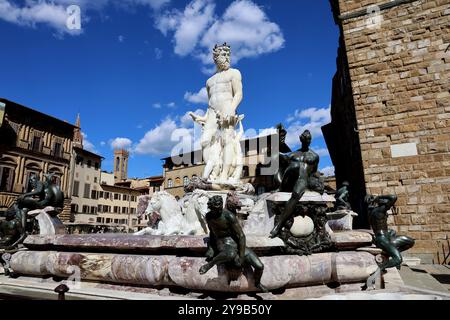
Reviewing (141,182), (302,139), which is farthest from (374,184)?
(141,182)

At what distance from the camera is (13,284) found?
4055 mm

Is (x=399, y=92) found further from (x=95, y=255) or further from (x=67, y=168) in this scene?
(x=67, y=168)

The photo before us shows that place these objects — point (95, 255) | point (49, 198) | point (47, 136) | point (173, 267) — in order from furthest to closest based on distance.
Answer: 1. point (47, 136)
2. point (49, 198)
3. point (95, 255)
4. point (173, 267)

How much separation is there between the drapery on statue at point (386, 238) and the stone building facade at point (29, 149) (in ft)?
95.0

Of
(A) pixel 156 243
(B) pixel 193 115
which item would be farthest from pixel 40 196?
(A) pixel 156 243

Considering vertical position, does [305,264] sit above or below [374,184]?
below

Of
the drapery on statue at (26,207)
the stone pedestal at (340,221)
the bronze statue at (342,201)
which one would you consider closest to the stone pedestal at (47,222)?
the drapery on statue at (26,207)

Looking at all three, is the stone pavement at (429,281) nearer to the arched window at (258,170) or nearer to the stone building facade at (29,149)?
the stone building facade at (29,149)

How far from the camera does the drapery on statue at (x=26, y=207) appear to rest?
544 centimetres

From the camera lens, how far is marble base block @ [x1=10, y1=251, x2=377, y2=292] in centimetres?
314

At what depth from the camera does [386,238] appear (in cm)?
421

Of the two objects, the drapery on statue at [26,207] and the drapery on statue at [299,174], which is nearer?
the drapery on statue at [299,174]
